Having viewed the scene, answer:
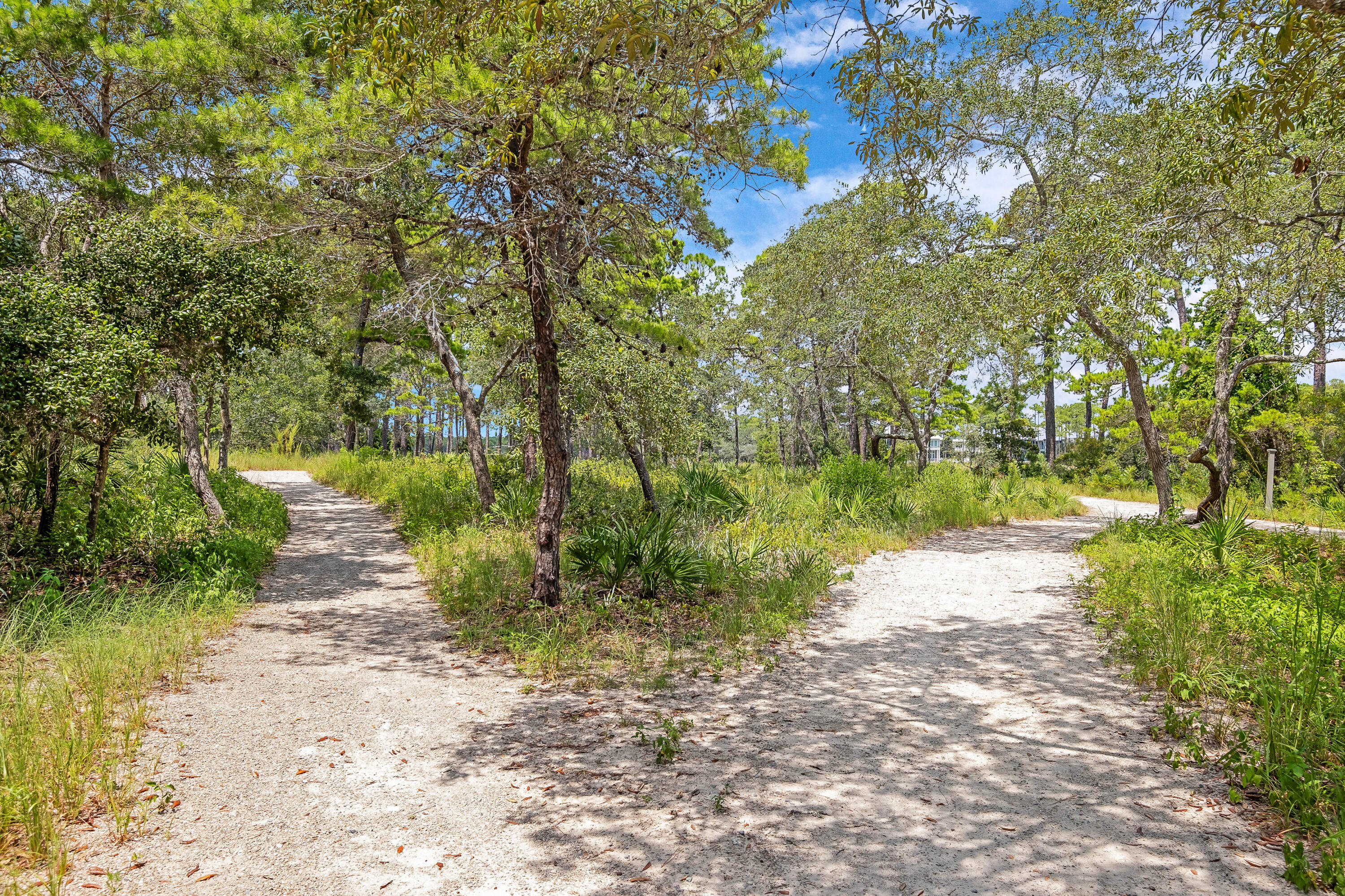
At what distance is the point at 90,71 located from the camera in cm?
959

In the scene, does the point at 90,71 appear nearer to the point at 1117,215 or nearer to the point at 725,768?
the point at 725,768

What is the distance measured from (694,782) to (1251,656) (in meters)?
4.33

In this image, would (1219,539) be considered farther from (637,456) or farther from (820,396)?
(820,396)

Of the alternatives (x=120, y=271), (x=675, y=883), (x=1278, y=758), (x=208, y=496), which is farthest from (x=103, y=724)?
(x=208, y=496)

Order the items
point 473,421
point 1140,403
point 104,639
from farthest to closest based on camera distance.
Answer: point 473,421, point 1140,403, point 104,639

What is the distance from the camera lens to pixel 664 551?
305 inches

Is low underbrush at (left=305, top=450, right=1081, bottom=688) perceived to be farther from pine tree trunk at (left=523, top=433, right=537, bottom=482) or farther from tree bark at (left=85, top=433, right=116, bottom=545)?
tree bark at (left=85, top=433, right=116, bottom=545)

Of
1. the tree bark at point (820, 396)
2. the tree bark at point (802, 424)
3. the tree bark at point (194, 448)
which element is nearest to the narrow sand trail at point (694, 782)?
the tree bark at point (194, 448)

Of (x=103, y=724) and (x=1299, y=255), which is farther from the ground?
(x=1299, y=255)

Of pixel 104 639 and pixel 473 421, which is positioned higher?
pixel 473 421

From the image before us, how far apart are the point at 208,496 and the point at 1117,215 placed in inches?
517

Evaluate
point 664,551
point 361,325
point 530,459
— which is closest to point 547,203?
point 664,551

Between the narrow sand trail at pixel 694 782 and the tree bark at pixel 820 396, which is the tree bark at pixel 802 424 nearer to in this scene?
the tree bark at pixel 820 396

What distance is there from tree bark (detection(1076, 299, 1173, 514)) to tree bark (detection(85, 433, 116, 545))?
12.3 meters
